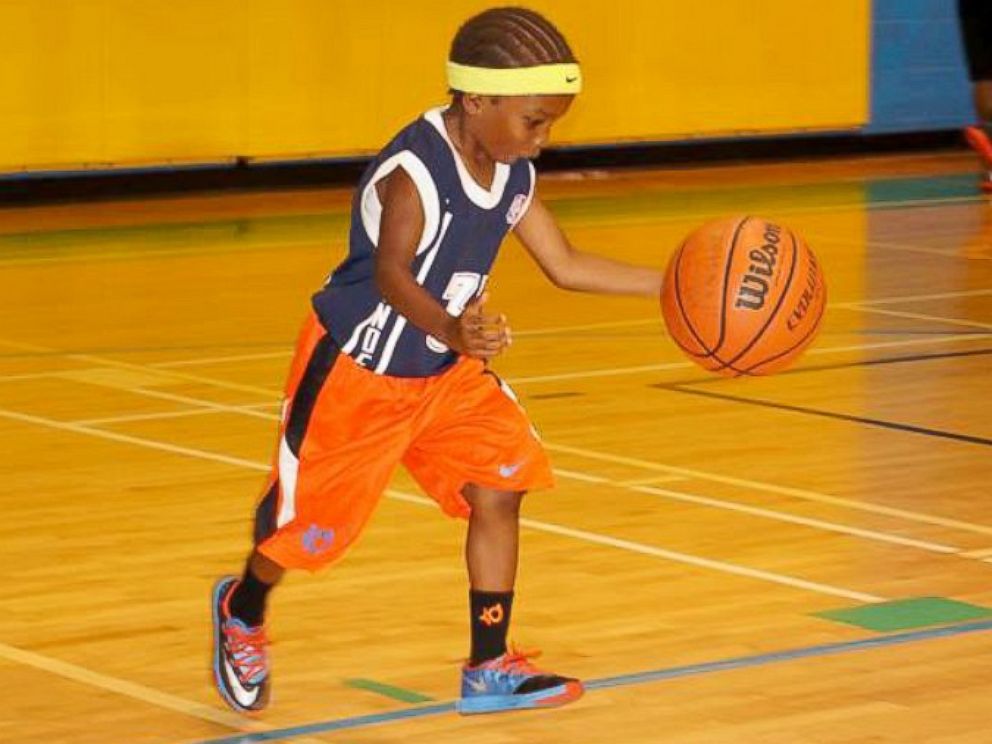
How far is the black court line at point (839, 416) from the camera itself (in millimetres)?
7918

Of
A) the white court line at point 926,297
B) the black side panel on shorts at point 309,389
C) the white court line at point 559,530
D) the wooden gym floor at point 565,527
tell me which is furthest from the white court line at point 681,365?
the black side panel on shorts at point 309,389

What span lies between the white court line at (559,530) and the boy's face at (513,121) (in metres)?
1.60

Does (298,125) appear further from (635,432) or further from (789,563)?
(789,563)

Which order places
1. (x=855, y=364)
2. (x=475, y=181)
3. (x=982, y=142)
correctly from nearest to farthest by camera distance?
(x=475, y=181), (x=855, y=364), (x=982, y=142)

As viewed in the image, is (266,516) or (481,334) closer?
(481,334)

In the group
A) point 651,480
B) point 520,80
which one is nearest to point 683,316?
point 520,80

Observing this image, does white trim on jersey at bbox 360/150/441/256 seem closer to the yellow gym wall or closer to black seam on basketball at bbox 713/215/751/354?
black seam on basketball at bbox 713/215/751/354

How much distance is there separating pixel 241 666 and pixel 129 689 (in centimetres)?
30

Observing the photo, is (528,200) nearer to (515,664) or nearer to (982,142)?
(515,664)

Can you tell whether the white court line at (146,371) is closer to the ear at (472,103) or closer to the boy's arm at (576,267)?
the boy's arm at (576,267)

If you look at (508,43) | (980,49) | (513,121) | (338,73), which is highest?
(508,43)

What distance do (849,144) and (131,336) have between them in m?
8.30

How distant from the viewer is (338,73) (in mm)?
14945

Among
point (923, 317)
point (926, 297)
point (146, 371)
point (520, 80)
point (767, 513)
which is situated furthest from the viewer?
point (926, 297)
